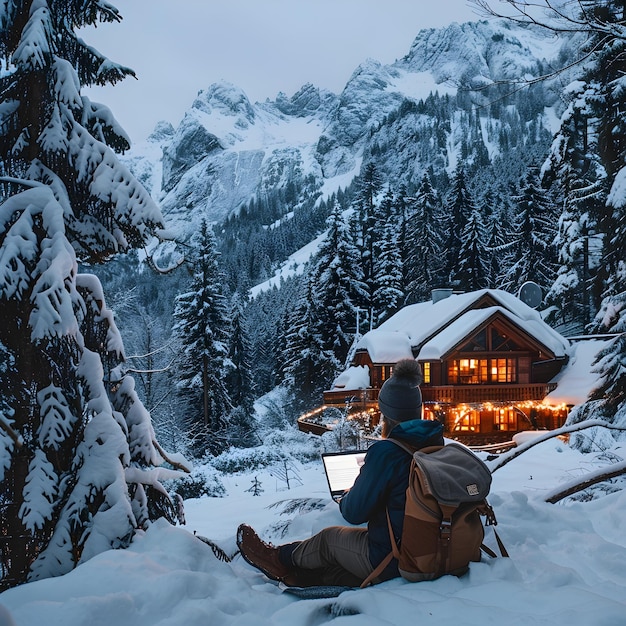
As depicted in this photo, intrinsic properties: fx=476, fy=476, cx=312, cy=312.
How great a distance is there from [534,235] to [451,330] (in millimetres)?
14978

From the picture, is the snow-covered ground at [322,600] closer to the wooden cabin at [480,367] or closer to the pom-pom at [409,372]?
the pom-pom at [409,372]

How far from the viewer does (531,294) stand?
2634 cm

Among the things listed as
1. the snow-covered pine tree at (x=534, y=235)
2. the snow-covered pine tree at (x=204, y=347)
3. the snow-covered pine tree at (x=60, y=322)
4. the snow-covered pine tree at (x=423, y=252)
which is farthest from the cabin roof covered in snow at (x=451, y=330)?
the snow-covered pine tree at (x=60, y=322)

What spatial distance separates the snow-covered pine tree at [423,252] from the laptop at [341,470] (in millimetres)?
35071

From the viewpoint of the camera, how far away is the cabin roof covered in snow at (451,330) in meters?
22.8

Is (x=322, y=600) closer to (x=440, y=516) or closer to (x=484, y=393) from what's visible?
(x=440, y=516)

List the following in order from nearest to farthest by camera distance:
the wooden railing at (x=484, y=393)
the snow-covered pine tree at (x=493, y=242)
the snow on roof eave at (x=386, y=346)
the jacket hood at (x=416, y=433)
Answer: the jacket hood at (x=416, y=433) → the wooden railing at (x=484, y=393) → the snow on roof eave at (x=386, y=346) → the snow-covered pine tree at (x=493, y=242)

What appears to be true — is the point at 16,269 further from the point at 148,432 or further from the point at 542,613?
the point at 542,613

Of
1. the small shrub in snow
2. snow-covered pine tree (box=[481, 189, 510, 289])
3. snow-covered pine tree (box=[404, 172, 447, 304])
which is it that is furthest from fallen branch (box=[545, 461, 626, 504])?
snow-covered pine tree (box=[481, 189, 510, 289])

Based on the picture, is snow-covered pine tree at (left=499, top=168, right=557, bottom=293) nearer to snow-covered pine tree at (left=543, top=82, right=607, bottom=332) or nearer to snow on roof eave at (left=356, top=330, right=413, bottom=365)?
snow-covered pine tree at (left=543, top=82, right=607, bottom=332)

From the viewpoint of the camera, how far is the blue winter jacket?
318 centimetres

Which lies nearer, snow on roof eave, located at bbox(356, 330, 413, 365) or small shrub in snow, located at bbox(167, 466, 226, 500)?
small shrub in snow, located at bbox(167, 466, 226, 500)

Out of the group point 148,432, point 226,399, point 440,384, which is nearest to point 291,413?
point 226,399

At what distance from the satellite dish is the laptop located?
2401cm
